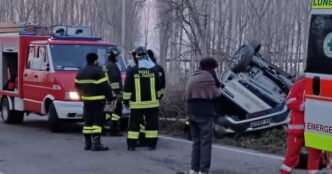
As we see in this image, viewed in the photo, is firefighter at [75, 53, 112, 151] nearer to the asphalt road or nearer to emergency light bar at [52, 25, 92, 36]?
the asphalt road

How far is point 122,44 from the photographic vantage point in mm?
35625

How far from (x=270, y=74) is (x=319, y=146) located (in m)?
5.67

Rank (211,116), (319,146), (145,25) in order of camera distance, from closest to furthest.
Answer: (319,146), (211,116), (145,25)

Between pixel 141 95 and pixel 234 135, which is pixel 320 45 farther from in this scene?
pixel 234 135

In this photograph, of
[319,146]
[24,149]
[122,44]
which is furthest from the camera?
[122,44]

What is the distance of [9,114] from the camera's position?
17500 millimetres

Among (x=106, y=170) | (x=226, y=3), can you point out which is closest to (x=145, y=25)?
(x=226, y=3)

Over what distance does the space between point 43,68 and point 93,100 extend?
3.49 m

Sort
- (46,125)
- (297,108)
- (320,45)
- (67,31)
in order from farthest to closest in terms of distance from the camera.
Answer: (46,125) → (67,31) → (297,108) → (320,45)

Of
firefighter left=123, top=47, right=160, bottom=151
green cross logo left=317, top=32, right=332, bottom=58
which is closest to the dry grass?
firefighter left=123, top=47, right=160, bottom=151

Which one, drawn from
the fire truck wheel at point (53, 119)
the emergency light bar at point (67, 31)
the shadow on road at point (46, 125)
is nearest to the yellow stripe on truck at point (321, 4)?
the fire truck wheel at point (53, 119)

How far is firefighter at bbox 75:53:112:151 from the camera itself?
1262 centimetres

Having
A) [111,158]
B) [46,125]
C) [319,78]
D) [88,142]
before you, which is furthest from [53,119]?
[319,78]

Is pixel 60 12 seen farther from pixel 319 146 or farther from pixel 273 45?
pixel 319 146
